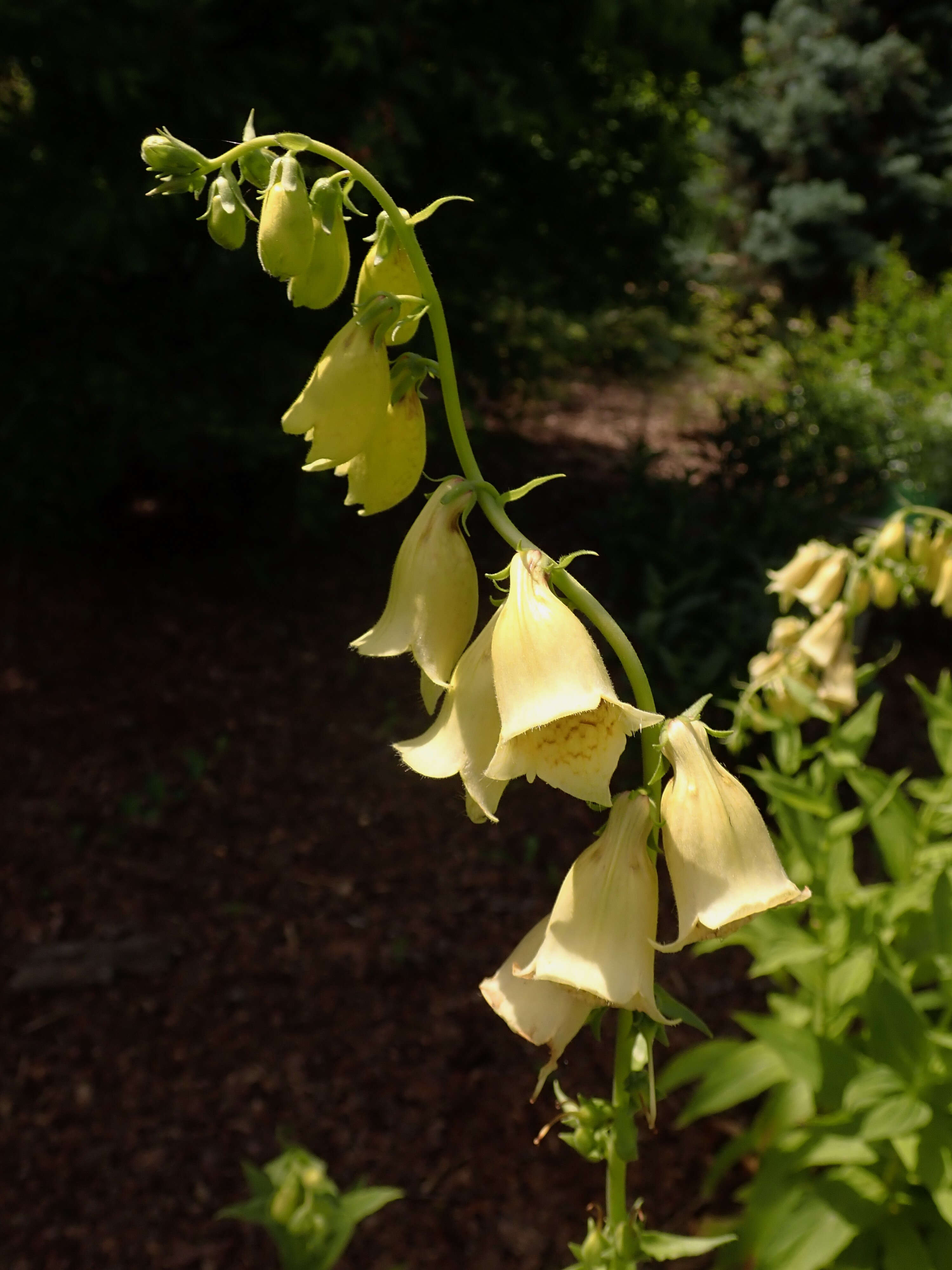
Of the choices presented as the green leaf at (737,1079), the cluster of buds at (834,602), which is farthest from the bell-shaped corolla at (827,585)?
the green leaf at (737,1079)

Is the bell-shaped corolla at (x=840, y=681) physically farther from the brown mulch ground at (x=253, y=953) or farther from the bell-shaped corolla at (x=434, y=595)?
the bell-shaped corolla at (x=434, y=595)

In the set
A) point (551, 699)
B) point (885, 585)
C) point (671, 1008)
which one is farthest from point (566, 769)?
point (885, 585)

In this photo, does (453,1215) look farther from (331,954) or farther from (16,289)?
(16,289)

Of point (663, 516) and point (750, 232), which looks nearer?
point (663, 516)

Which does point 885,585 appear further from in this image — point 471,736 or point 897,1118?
point 471,736

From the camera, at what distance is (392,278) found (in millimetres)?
1129

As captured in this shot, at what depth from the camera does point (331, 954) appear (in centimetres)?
338

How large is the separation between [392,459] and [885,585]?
147cm

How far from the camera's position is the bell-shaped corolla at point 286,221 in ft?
3.29

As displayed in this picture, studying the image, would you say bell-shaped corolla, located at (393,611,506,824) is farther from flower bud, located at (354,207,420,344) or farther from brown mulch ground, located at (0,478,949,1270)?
brown mulch ground, located at (0,478,949,1270)

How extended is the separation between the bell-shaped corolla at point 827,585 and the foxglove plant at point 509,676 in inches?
52.5

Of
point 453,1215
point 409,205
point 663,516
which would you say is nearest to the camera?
point 453,1215

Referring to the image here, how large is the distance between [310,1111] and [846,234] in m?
9.65

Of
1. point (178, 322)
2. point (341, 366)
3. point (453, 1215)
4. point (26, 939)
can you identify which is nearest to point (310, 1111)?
point (453, 1215)
